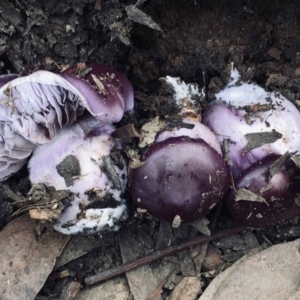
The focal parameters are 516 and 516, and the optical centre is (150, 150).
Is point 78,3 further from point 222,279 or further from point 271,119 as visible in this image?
point 222,279


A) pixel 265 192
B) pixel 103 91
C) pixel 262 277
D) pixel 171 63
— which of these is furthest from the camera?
pixel 171 63

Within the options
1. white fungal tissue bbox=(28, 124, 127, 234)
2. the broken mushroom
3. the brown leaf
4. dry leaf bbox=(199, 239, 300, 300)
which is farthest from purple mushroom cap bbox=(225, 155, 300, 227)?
the brown leaf

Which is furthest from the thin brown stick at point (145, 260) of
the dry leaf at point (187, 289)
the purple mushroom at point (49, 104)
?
the purple mushroom at point (49, 104)

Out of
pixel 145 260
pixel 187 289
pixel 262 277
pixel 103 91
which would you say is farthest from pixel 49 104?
pixel 262 277

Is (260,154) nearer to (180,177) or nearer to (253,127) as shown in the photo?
(253,127)

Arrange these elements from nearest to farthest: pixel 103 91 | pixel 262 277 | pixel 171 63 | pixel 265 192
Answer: pixel 103 91
pixel 265 192
pixel 262 277
pixel 171 63

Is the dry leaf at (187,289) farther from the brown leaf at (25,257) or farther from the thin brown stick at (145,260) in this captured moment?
the brown leaf at (25,257)
